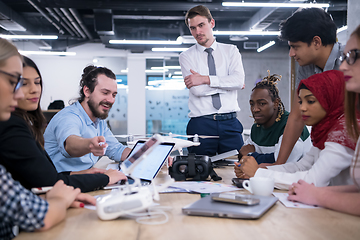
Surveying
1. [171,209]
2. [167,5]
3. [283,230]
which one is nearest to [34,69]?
[171,209]

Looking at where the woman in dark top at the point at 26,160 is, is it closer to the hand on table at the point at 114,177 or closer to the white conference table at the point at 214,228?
the hand on table at the point at 114,177

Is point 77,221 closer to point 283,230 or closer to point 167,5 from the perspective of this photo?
point 283,230

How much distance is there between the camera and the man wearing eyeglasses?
5.41 ft

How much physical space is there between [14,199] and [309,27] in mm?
1565

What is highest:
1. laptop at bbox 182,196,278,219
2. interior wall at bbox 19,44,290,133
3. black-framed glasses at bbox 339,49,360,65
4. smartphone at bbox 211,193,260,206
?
interior wall at bbox 19,44,290,133

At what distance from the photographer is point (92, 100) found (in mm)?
2164

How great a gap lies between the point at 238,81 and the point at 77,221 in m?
1.84

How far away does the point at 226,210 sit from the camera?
36.1 inches

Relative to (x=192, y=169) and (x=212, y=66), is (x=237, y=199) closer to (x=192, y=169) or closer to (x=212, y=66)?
(x=192, y=169)

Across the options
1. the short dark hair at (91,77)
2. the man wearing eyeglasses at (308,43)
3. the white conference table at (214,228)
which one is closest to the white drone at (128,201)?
the white conference table at (214,228)

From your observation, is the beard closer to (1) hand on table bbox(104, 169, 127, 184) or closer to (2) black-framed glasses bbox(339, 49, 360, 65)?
(1) hand on table bbox(104, 169, 127, 184)

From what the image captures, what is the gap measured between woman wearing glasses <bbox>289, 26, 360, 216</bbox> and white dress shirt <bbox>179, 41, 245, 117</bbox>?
1.32m

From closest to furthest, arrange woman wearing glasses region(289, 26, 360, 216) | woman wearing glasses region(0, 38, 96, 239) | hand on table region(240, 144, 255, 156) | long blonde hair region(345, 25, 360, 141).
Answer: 1. woman wearing glasses region(0, 38, 96, 239)
2. woman wearing glasses region(289, 26, 360, 216)
3. long blonde hair region(345, 25, 360, 141)
4. hand on table region(240, 144, 255, 156)

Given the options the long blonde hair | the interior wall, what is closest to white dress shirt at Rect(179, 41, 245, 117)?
the long blonde hair
